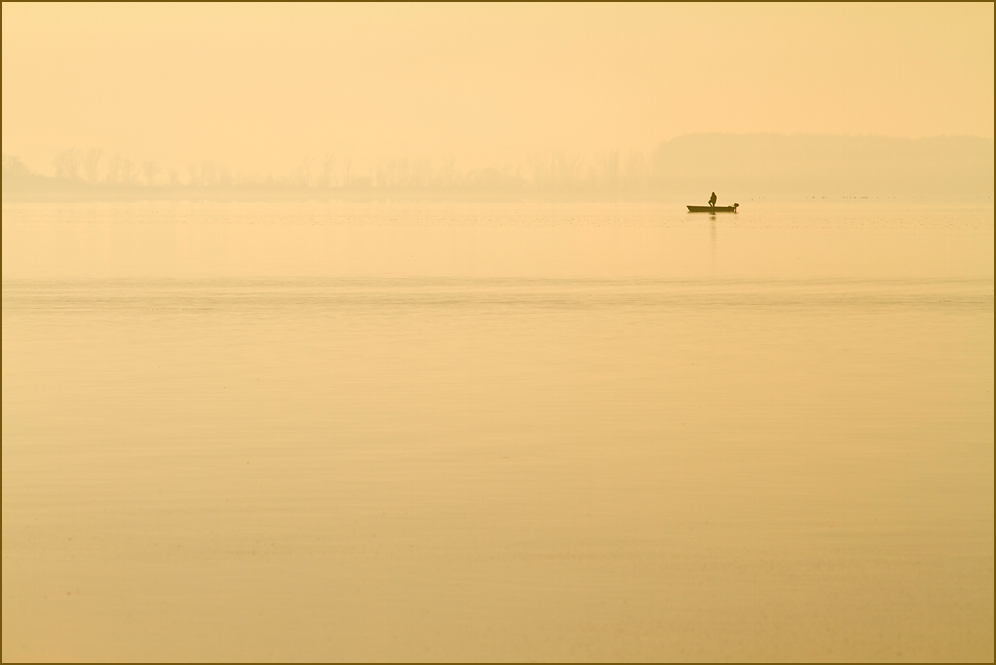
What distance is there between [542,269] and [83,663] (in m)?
51.2

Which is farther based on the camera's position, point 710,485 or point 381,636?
point 710,485

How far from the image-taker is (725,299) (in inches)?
1783

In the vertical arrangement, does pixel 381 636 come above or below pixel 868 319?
below

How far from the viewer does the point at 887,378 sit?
1038 inches

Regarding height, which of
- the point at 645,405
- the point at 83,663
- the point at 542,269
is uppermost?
the point at 542,269

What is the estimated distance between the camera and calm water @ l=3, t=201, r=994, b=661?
39.8ft

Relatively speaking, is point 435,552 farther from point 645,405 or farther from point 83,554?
point 645,405

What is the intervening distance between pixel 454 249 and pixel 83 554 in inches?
2716

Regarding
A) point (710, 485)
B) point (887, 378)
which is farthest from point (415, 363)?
point (710, 485)

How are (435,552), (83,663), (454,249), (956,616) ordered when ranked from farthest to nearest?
1. (454,249)
2. (435,552)
3. (956,616)
4. (83,663)

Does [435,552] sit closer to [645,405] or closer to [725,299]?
[645,405]

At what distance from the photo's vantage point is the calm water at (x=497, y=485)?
12.1 m

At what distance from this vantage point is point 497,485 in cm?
1702

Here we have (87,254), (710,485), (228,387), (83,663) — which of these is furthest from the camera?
(87,254)
